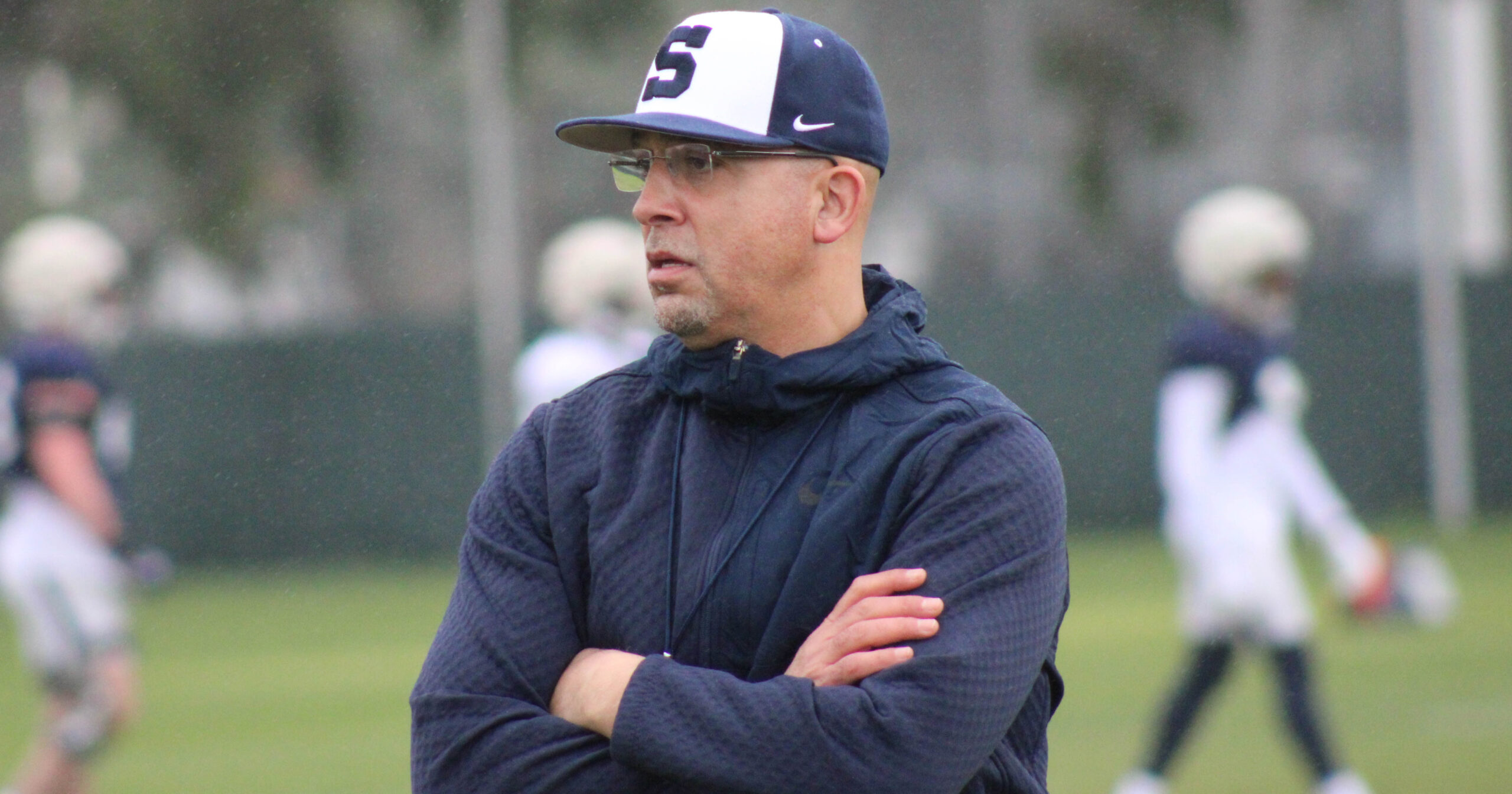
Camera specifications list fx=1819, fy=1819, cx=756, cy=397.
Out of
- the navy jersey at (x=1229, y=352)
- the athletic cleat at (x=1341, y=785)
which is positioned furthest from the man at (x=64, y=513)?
the athletic cleat at (x=1341, y=785)

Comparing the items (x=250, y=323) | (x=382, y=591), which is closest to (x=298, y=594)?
(x=382, y=591)

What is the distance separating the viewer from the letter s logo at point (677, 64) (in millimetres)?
2500

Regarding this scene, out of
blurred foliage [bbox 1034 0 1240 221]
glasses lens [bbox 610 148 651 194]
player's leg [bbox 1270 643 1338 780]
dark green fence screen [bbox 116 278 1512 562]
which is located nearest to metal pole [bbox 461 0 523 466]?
dark green fence screen [bbox 116 278 1512 562]

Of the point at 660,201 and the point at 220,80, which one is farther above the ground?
the point at 660,201

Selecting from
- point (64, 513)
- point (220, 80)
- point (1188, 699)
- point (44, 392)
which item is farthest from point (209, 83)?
point (1188, 699)

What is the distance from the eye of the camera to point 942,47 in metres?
19.8

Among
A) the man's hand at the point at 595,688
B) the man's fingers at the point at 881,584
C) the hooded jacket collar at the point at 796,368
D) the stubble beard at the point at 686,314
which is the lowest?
the man's hand at the point at 595,688

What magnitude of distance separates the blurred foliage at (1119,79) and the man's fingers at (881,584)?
57.1ft

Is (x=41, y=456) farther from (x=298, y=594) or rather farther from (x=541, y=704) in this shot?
(x=298, y=594)

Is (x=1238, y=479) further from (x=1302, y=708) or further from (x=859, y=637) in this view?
(x=859, y=637)

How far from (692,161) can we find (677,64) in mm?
135

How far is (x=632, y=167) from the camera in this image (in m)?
2.63

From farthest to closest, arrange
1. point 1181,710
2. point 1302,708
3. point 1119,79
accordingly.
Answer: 1. point 1119,79
2. point 1181,710
3. point 1302,708

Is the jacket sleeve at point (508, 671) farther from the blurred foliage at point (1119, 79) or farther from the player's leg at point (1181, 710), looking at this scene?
the blurred foliage at point (1119, 79)
